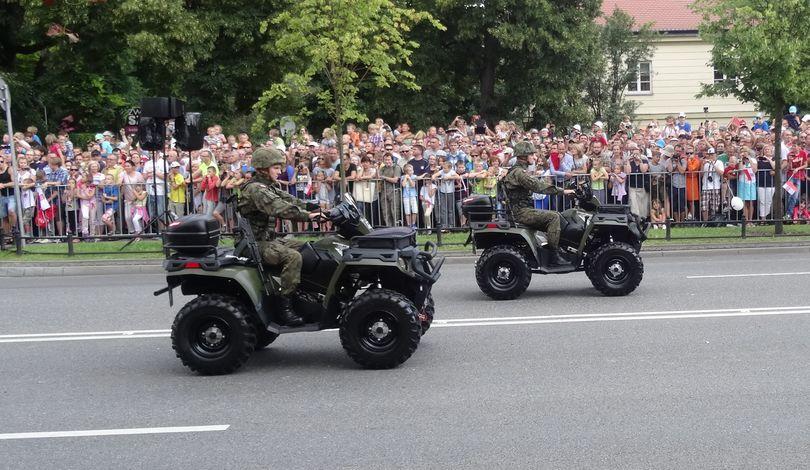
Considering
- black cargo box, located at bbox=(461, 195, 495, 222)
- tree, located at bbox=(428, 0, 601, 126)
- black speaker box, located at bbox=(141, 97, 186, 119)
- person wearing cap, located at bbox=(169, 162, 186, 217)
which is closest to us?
black cargo box, located at bbox=(461, 195, 495, 222)

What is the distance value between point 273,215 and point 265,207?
109mm

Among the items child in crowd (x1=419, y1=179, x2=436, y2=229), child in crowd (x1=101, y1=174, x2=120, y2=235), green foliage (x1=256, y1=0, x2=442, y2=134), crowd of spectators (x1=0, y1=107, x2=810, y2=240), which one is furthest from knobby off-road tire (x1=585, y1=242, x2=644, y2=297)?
child in crowd (x1=101, y1=174, x2=120, y2=235)

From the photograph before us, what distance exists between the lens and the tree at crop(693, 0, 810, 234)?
751 inches

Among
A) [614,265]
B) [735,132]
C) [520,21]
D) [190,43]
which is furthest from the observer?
[520,21]

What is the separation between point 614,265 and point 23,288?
8.86 m

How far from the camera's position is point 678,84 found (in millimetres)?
56906

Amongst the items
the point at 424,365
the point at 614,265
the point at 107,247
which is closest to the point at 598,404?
the point at 424,365

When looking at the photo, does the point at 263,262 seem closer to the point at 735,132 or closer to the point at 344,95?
the point at 344,95

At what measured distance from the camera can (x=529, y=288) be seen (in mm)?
13883

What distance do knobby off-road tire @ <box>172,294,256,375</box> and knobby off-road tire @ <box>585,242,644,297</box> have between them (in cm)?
534

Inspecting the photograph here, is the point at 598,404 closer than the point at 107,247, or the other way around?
the point at 598,404

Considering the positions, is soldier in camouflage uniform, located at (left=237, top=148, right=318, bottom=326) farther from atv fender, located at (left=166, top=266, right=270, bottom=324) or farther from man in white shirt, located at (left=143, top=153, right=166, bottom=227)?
man in white shirt, located at (left=143, top=153, right=166, bottom=227)

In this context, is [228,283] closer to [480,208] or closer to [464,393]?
[464,393]

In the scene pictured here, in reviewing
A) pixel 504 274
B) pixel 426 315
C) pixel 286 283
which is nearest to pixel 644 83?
pixel 504 274
